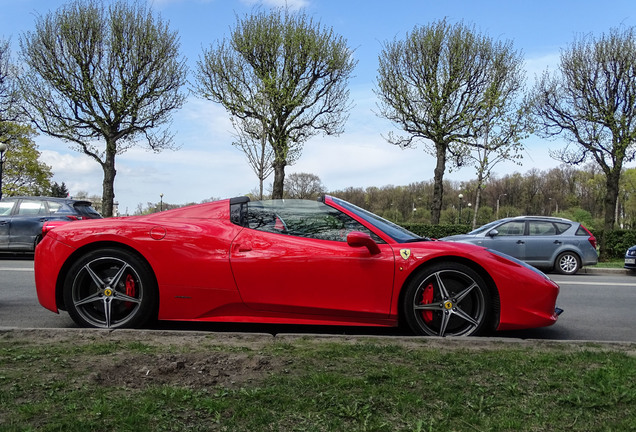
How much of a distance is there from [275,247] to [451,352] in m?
1.62

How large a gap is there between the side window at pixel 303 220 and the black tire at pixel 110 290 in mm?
1015

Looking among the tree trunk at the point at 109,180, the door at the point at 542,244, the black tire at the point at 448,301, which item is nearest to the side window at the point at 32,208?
the tree trunk at the point at 109,180

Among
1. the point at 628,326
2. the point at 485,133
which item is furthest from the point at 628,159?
the point at 628,326

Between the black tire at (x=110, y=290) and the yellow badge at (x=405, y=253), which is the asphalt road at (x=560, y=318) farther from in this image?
the yellow badge at (x=405, y=253)

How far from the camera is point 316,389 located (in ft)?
8.28

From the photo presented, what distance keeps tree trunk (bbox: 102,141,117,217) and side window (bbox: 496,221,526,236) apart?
18199 millimetres

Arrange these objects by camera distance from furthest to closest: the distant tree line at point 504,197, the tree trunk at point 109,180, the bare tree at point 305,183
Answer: the distant tree line at point 504,197 → the bare tree at point 305,183 → the tree trunk at point 109,180

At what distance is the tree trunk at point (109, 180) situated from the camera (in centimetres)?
2388

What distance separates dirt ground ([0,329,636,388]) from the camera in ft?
8.98

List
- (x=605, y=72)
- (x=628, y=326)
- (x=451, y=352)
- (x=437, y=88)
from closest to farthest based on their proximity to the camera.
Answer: (x=451, y=352) → (x=628, y=326) → (x=605, y=72) → (x=437, y=88)

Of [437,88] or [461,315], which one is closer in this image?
[461,315]

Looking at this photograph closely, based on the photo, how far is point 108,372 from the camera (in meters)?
2.78

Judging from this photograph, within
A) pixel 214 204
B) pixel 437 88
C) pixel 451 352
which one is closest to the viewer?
pixel 451 352

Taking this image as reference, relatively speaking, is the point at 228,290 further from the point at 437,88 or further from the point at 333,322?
the point at 437,88
